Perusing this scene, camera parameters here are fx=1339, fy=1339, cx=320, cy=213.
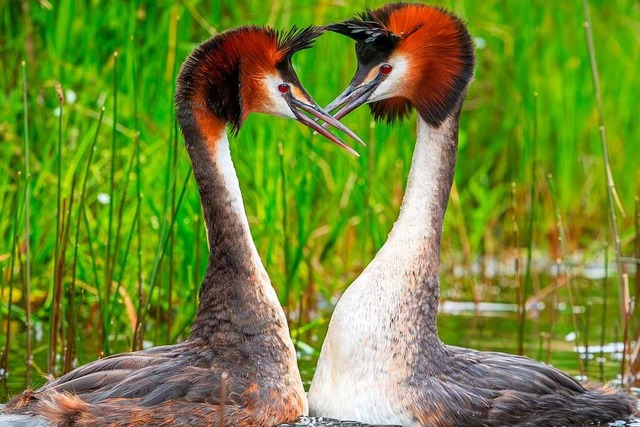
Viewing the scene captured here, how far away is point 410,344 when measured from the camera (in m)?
6.55

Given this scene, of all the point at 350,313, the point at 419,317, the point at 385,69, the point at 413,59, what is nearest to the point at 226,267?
the point at 350,313

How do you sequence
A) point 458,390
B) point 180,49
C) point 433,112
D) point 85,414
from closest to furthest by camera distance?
point 85,414
point 458,390
point 433,112
point 180,49

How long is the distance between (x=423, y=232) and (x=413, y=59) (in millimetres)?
885

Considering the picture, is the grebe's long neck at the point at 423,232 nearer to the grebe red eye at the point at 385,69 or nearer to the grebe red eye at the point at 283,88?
the grebe red eye at the point at 385,69

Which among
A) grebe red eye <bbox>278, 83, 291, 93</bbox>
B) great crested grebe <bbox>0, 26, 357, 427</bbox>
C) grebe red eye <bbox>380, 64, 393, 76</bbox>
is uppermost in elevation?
grebe red eye <bbox>380, 64, 393, 76</bbox>

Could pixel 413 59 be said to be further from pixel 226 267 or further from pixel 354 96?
pixel 226 267

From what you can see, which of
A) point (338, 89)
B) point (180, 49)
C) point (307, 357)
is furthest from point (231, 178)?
point (338, 89)

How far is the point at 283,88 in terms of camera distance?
6.68 meters

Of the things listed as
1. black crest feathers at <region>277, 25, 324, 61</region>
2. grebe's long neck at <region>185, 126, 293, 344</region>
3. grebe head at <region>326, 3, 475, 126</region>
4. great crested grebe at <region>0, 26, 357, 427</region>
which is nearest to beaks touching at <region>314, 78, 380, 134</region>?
grebe head at <region>326, 3, 475, 126</region>

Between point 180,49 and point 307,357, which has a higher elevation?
point 180,49

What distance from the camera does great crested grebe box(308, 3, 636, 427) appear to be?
6.41 m

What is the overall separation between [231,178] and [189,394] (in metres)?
1.14

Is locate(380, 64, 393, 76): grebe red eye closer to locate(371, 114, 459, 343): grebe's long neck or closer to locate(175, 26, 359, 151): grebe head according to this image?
locate(371, 114, 459, 343): grebe's long neck

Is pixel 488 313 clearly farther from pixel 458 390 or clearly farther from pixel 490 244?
pixel 458 390
